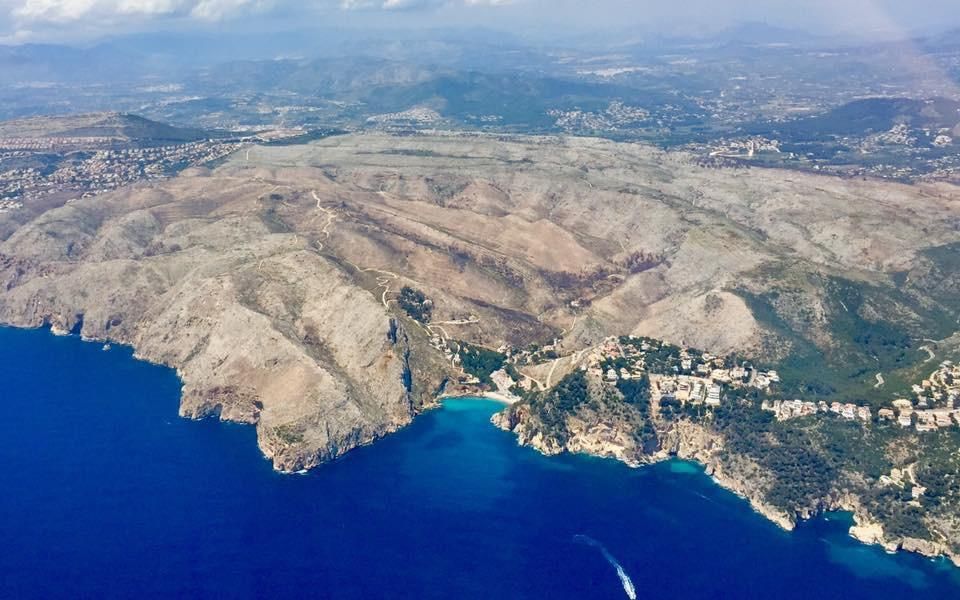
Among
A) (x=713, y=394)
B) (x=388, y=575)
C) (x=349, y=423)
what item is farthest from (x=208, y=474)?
(x=713, y=394)

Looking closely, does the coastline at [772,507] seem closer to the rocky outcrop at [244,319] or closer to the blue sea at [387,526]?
the blue sea at [387,526]

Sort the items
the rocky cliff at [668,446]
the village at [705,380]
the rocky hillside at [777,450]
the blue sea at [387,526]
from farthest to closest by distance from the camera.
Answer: the village at [705,380]
the rocky cliff at [668,446]
the rocky hillside at [777,450]
the blue sea at [387,526]

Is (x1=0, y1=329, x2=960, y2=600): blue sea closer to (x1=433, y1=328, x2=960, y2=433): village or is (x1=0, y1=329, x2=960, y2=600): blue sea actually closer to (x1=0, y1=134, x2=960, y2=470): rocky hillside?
(x1=0, y1=134, x2=960, y2=470): rocky hillside

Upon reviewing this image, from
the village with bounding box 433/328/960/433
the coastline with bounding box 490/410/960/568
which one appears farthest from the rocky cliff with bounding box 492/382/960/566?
the village with bounding box 433/328/960/433

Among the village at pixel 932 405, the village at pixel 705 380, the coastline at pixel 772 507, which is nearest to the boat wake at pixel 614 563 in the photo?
the coastline at pixel 772 507

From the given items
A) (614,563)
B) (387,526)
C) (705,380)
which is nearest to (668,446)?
(705,380)

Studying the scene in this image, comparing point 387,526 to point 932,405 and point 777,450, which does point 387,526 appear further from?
point 932,405
